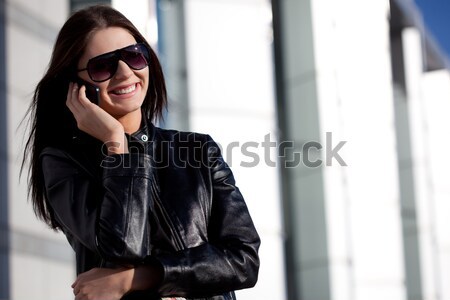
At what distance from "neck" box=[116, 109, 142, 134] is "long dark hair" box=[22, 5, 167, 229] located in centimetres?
14

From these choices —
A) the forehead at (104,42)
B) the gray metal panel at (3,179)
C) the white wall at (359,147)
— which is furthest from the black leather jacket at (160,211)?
the white wall at (359,147)

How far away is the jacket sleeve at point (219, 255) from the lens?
2000mm

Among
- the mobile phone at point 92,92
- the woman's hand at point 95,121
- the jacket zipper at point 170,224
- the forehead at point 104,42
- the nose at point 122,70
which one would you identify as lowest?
the jacket zipper at point 170,224

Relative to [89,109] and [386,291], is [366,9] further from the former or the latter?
[89,109]

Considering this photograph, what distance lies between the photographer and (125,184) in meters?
1.97

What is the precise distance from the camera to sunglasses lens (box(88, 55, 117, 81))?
2146 mm

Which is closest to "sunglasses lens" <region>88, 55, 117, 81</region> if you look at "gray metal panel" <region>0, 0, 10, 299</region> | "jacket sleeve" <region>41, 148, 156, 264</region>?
"jacket sleeve" <region>41, 148, 156, 264</region>

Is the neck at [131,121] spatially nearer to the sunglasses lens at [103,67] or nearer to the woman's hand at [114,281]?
the sunglasses lens at [103,67]

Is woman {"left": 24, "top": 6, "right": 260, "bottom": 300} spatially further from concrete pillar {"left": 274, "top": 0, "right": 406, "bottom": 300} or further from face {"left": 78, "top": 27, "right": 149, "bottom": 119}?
concrete pillar {"left": 274, "top": 0, "right": 406, "bottom": 300}

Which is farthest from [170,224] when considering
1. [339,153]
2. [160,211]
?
[339,153]

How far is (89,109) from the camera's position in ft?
6.97

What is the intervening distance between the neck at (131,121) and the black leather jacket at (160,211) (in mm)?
22

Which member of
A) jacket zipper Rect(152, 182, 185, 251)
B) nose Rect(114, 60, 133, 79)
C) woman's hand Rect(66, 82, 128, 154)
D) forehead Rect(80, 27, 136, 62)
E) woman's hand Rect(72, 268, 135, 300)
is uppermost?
forehead Rect(80, 27, 136, 62)

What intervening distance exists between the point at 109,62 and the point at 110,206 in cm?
40
